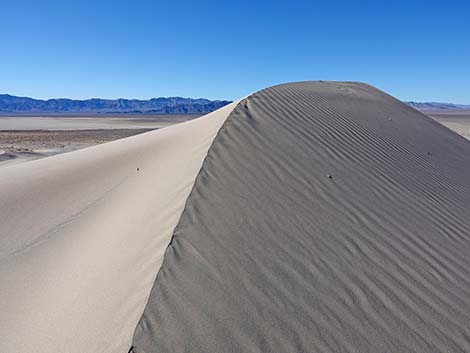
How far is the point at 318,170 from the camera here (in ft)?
15.5

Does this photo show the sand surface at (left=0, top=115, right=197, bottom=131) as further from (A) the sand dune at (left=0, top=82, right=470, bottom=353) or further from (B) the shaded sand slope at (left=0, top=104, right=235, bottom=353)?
(A) the sand dune at (left=0, top=82, right=470, bottom=353)

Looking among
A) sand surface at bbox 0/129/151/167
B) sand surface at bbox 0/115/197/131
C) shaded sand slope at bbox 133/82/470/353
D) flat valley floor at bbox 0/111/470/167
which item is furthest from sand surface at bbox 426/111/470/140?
sand surface at bbox 0/115/197/131

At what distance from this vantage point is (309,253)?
3.24m

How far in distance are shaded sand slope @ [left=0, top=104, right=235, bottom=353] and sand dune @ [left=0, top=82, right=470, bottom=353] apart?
18 mm

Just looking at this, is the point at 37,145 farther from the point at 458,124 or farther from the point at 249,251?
the point at 458,124

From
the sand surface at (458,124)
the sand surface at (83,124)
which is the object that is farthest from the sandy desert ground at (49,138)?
the sand surface at (458,124)

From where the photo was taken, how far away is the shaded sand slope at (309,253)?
251 centimetres

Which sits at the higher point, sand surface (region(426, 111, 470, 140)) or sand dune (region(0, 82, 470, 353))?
sand dune (region(0, 82, 470, 353))

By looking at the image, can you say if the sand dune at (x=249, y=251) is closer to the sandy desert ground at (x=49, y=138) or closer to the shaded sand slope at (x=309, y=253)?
the shaded sand slope at (x=309, y=253)

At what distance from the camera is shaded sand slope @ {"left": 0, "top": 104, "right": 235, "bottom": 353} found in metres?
2.63

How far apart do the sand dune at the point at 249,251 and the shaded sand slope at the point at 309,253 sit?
0.04 feet

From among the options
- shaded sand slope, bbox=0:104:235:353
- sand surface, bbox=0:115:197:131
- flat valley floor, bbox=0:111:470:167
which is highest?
shaded sand slope, bbox=0:104:235:353

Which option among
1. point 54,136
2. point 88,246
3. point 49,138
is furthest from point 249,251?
point 54,136

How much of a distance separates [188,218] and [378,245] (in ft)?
5.83
